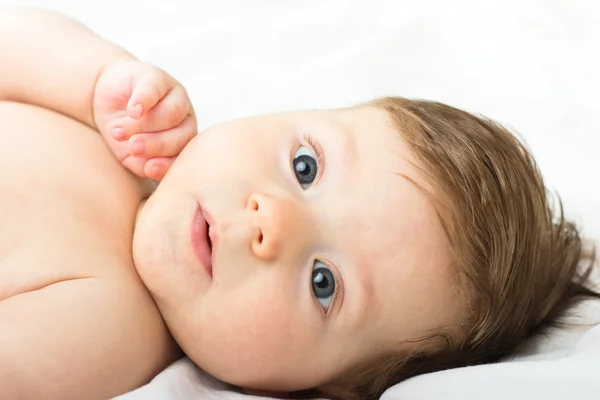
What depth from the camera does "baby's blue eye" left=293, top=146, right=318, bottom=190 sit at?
1.23m

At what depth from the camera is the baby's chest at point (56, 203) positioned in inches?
43.6

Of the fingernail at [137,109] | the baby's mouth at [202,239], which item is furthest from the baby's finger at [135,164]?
the baby's mouth at [202,239]

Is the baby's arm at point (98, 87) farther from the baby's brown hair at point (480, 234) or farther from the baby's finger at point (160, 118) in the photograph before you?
the baby's brown hair at point (480, 234)

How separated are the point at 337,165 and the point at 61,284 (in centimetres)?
45

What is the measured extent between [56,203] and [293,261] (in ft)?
1.22

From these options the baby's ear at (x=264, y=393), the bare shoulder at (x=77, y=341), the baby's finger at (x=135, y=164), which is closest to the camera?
the bare shoulder at (x=77, y=341)

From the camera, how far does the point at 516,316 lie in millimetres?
1304

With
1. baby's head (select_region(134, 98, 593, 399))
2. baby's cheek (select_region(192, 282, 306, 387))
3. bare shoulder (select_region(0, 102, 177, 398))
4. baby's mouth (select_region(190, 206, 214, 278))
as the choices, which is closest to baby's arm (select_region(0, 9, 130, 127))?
bare shoulder (select_region(0, 102, 177, 398))

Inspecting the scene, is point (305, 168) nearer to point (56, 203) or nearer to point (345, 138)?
point (345, 138)

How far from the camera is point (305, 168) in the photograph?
4.03ft

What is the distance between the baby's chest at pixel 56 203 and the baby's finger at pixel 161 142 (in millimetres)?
62

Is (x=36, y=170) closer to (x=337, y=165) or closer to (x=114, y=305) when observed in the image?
(x=114, y=305)

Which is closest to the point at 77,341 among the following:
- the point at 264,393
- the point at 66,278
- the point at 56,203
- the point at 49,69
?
the point at 66,278

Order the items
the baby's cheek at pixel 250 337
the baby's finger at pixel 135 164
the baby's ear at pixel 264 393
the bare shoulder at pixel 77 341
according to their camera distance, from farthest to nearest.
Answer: the baby's finger at pixel 135 164 < the baby's ear at pixel 264 393 < the baby's cheek at pixel 250 337 < the bare shoulder at pixel 77 341
